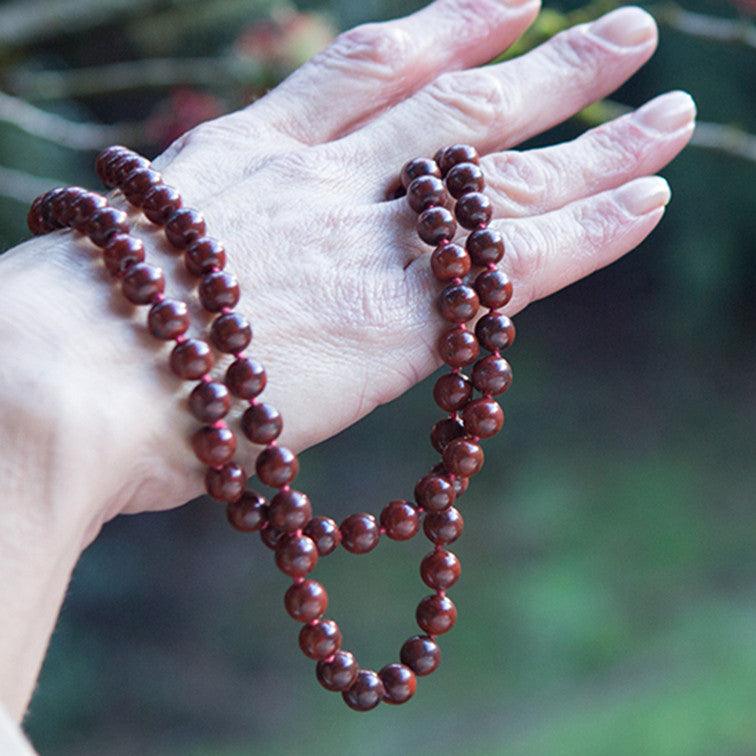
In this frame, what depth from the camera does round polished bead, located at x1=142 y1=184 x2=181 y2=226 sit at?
1.99ft

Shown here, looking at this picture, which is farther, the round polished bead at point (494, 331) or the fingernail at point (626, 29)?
the fingernail at point (626, 29)

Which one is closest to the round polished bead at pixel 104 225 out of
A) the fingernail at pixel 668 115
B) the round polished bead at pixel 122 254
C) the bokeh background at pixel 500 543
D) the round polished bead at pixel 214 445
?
the round polished bead at pixel 122 254

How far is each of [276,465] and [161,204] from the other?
→ 0.16 m

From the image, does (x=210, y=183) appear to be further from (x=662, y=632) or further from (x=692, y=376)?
(x=692, y=376)

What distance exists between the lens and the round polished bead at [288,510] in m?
0.59

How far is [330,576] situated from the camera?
161 centimetres

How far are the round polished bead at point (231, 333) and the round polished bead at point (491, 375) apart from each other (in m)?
0.14

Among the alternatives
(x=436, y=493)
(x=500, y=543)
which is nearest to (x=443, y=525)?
(x=436, y=493)

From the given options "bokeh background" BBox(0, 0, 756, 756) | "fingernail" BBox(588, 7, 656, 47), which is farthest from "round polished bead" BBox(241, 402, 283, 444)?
"bokeh background" BBox(0, 0, 756, 756)

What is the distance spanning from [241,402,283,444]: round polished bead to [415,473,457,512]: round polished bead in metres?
0.10

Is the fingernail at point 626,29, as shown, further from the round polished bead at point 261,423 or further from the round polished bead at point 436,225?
the round polished bead at point 261,423

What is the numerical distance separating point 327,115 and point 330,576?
97 centimetres

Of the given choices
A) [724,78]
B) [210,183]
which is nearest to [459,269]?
[210,183]

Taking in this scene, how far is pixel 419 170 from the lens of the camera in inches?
26.4
